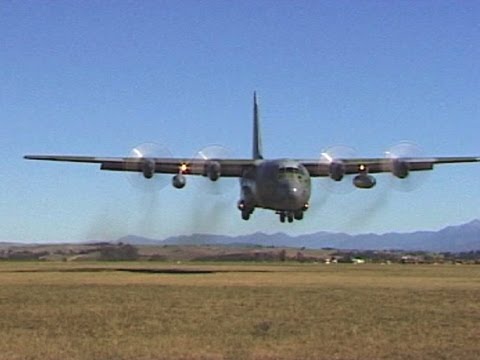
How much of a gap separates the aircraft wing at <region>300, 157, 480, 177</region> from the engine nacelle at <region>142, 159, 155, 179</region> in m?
12.8

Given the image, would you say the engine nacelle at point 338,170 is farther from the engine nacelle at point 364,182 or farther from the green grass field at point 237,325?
the green grass field at point 237,325

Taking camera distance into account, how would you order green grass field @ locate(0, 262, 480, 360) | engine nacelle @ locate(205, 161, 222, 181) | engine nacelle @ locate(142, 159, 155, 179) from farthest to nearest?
1. engine nacelle @ locate(205, 161, 222, 181)
2. engine nacelle @ locate(142, 159, 155, 179)
3. green grass field @ locate(0, 262, 480, 360)

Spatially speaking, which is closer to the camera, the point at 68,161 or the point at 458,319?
the point at 458,319

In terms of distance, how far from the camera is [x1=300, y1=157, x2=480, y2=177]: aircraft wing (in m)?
76.5

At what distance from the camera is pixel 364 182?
74375 mm

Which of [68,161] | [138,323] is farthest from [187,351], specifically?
[68,161]

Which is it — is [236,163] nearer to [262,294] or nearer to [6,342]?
[262,294]

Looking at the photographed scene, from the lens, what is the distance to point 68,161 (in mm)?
75188

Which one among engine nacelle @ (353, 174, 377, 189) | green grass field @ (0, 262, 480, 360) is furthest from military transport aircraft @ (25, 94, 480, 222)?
green grass field @ (0, 262, 480, 360)

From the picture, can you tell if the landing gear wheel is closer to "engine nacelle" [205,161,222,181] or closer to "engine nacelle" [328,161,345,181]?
"engine nacelle" [328,161,345,181]

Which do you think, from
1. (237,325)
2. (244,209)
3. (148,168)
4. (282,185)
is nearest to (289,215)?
(244,209)

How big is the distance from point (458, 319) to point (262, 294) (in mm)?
15117

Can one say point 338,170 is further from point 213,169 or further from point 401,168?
point 213,169

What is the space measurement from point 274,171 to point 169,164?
11.9 metres
